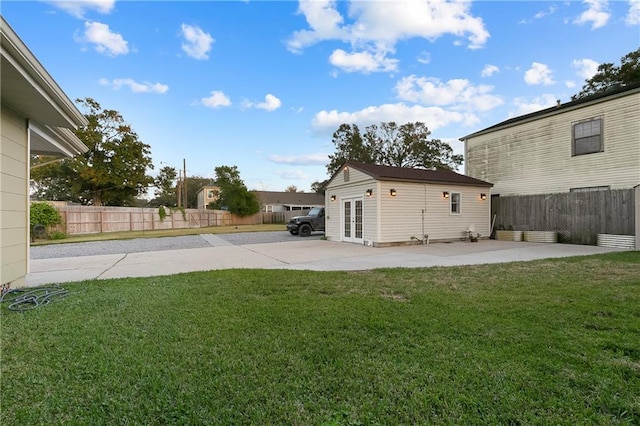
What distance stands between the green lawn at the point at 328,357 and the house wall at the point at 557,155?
952 centimetres

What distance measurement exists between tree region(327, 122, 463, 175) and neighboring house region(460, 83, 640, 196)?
11276 millimetres

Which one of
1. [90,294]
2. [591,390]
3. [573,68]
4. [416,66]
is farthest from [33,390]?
[573,68]

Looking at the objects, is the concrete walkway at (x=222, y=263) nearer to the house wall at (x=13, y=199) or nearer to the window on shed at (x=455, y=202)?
the house wall at (x=13, y=199)

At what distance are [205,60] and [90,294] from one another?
924 cm

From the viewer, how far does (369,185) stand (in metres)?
11.5

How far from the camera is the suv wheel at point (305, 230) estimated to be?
16094 millimetres

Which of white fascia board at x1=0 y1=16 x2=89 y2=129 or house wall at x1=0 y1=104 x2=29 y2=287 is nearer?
white fascia board at x1=0 y1=16 x2=89 y2=129

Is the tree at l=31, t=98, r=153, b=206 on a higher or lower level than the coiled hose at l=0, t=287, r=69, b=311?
higher

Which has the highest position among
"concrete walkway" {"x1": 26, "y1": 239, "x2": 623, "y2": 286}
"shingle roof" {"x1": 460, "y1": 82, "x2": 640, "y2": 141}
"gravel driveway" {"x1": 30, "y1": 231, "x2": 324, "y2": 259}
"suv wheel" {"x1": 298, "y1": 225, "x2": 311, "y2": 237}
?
"shingle roof" {"x1": 460, "y1": 82, "x2": 640, "y2": 141}

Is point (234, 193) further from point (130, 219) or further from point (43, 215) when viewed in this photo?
point (43, 215)

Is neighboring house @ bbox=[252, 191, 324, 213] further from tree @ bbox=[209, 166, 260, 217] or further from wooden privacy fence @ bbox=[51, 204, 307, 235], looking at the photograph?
wooden privacy fence @ bbox=[51, 204, 307, 235]

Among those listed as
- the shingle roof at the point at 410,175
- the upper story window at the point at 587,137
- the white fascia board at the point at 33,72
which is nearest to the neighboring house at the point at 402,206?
the shingle roof at the point at 410,175

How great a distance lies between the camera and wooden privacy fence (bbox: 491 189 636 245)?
9960mm

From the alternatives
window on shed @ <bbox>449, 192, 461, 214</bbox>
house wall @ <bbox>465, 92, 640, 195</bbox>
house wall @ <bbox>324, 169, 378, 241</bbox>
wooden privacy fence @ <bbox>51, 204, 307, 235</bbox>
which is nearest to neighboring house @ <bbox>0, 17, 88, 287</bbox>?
house wall @ <bbox>324, 169, 378, 241</bbox>
